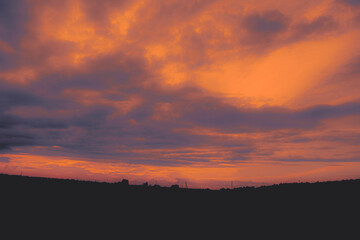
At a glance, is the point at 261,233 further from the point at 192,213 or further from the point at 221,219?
the point at 192,213

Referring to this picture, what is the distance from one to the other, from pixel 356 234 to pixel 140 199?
2163 cm

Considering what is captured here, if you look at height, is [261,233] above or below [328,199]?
below

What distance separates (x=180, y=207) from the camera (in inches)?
1184

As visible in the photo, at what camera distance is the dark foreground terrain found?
24266 mm

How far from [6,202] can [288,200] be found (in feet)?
97.4

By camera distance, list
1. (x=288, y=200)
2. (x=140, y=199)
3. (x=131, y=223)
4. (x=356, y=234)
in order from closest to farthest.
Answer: (x=356, y=234) → (x=131, y=223) → (x=288, y=200) → (x=140, y=199)

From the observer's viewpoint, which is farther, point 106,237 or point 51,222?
point 51,222

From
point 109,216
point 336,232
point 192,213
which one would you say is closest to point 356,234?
point 336,232

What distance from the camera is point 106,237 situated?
2075cm

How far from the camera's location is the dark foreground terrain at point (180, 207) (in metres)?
24.3

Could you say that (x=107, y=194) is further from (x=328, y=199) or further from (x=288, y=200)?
(x=328, y=199)

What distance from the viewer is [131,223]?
2427 cm

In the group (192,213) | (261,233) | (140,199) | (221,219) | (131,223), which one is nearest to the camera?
(261,233)

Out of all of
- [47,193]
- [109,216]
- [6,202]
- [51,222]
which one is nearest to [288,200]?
[109,216]
